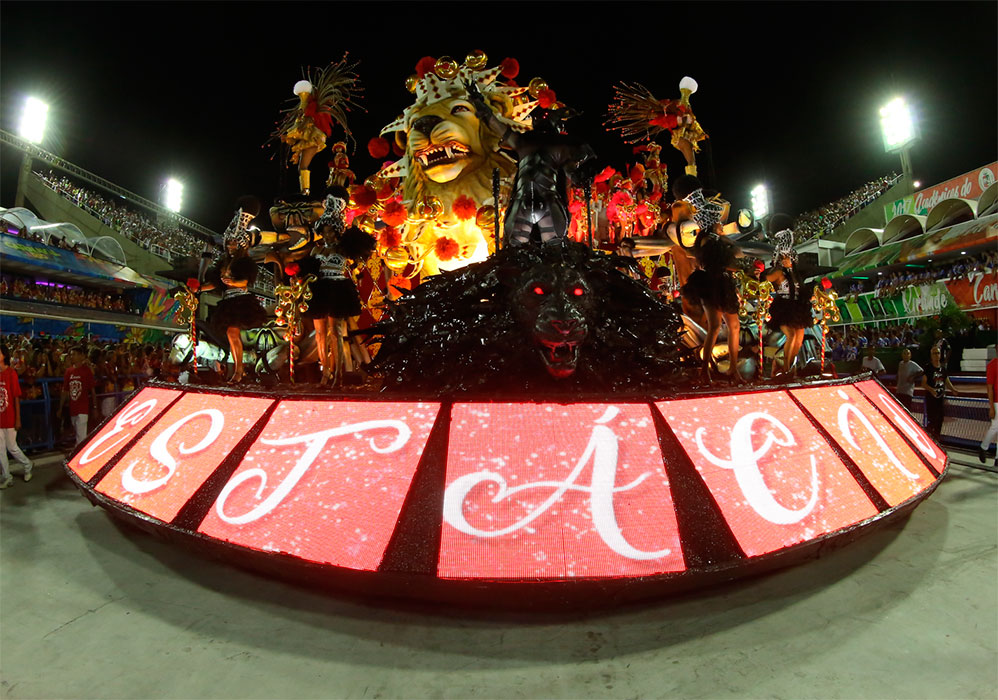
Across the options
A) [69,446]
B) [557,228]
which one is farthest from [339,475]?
[69,446]

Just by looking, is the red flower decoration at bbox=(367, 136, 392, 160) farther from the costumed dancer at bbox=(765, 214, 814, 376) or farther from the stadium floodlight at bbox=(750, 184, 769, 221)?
the stadium floodlight at bbox=(750, 184, 769, 221)

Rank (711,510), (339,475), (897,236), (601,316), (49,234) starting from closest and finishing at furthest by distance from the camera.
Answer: (711,510)
(339,475)
(601,316)
(49,234)
(897,236)

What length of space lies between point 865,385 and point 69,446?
439 inches

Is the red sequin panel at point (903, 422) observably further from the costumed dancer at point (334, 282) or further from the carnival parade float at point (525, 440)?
the costumed dancer at point (334, 282)

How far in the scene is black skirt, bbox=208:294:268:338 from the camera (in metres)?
5.76

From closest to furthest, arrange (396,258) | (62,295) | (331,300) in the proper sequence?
(331,300), (396,258), (62,295)

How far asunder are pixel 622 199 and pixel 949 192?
16376mm

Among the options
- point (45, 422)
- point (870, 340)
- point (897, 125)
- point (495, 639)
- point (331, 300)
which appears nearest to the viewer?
point (495, 639)

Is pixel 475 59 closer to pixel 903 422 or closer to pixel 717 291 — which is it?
pixel 717 291


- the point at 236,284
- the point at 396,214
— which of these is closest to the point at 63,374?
the point at 236,284

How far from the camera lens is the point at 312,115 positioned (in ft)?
27.7

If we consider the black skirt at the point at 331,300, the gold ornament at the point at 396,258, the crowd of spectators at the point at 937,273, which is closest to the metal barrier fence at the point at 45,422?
the black skirt at the point at 331,300

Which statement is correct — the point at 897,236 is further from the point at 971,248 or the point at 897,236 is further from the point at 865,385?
the point at 865,385

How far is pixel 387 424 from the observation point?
116 inches
